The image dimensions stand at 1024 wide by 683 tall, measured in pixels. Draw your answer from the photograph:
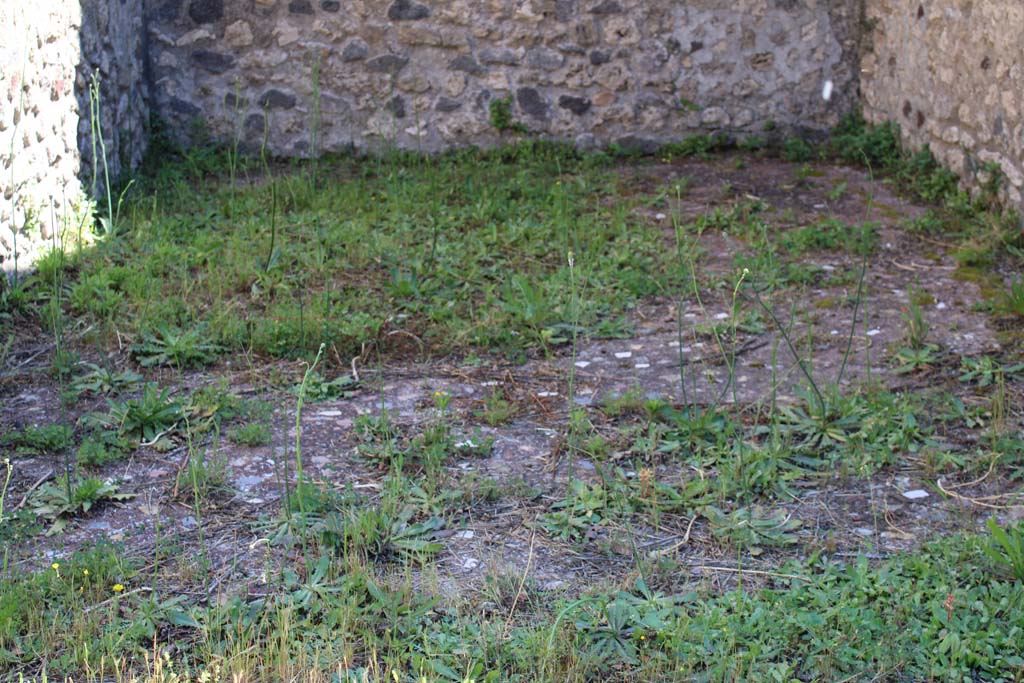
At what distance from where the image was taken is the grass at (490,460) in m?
2.63

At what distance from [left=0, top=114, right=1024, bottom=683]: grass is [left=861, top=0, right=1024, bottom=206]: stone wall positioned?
1.16ft

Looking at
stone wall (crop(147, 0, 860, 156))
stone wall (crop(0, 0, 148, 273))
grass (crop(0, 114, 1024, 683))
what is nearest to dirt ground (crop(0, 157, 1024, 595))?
grass (crop(0, 114, 1024, 683))

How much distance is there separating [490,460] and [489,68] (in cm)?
438

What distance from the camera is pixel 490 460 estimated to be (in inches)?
143

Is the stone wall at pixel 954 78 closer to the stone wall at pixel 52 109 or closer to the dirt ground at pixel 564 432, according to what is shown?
the dirt ground at pixel 564 432

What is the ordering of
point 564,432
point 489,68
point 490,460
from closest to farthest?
point 490,460
point 564,432
point 489,68

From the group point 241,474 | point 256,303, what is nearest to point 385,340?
point 256,303

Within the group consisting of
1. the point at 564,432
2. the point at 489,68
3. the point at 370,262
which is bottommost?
the point at 564,432

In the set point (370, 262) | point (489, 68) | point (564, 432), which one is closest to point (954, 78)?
point (489, 68)

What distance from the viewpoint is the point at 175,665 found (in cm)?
253

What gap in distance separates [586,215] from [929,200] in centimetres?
201

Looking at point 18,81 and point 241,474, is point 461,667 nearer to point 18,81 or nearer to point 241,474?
point 241,474

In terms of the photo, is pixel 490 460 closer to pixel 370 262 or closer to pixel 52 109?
pixel 370 262

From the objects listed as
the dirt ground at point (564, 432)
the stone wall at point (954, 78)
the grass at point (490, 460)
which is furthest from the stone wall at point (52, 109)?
the stone wall at point (954, 78)
